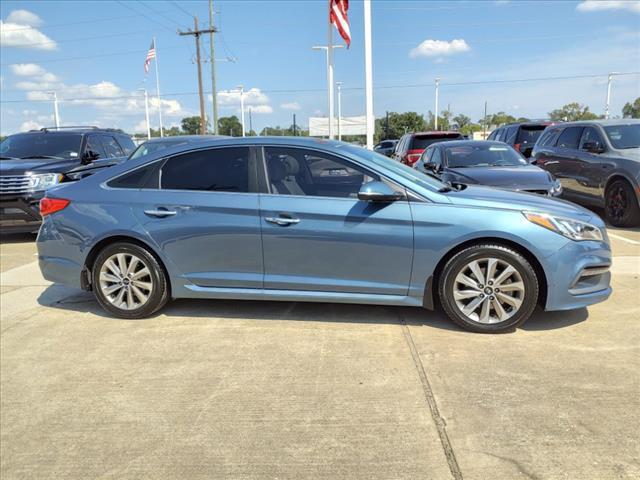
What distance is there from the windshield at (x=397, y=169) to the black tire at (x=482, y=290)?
684 mm

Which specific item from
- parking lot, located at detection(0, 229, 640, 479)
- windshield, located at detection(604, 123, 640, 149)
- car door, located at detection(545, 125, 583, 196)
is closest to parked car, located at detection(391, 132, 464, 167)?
car door, located at detection(545, 125, 583, 196)

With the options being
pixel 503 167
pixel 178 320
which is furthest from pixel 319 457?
pixel 503 167

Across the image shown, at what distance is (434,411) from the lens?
3.02 metres

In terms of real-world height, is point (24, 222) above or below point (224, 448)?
above

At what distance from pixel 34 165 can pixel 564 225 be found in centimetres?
815

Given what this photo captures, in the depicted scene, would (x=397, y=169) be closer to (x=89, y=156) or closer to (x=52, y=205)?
(x=52, y=205)

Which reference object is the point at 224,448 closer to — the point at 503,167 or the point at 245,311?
the point at 245,311

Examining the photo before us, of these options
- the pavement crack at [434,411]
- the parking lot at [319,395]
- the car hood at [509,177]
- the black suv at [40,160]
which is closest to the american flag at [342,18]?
the black suv at [40,160]

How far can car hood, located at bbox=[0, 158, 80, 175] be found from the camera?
8.31m

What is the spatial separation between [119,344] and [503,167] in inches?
255

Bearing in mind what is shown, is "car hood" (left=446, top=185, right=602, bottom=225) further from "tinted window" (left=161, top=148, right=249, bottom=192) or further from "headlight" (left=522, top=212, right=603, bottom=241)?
"tinted window" (left=161, top=148, right=249, bottom=192)

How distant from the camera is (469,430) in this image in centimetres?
282

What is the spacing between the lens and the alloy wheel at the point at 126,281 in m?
4.62

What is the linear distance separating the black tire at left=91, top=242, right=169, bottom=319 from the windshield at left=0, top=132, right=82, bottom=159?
565 centimetres
